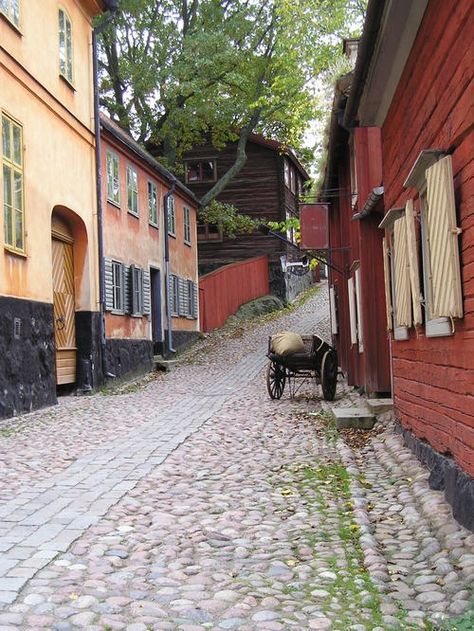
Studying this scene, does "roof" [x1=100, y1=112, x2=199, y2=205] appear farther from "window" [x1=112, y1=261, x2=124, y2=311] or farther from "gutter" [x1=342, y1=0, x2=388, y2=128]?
"gutter" [x1=342, y1=0, x2=388, y2=128]

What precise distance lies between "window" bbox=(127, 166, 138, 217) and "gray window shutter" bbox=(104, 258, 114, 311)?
9.15 ft

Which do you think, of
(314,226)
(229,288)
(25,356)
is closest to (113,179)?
(314,226)

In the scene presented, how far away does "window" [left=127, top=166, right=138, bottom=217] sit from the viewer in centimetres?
1940

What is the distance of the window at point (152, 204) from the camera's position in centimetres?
2169

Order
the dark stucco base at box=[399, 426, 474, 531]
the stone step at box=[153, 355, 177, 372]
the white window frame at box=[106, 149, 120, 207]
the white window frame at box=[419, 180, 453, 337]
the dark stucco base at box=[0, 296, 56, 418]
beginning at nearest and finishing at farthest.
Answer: the dark stucco base at box=[399, 426, 474, 531]
the white window frame at box=[419, 180, 453, 337]
the dark stucco base at box=[0, 296, 56, 418]
the white window frame at box=[106, 149, 120, 207]
the stone step at box=[153, 355, 177, 372]

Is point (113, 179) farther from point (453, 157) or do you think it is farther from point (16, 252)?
point (453, 157)

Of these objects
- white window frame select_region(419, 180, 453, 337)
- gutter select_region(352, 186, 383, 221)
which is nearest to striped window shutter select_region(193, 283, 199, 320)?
gutter select_region(352, 186, 383, 221)

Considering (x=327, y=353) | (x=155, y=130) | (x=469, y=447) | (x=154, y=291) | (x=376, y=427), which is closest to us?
(x=469, y=447)

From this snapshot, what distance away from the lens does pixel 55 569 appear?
14.1ft

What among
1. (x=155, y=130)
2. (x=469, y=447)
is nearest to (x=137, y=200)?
(x=155, y=130)

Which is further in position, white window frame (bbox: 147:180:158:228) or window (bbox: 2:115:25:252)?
white window frame (bbox: 147:180:158:228)

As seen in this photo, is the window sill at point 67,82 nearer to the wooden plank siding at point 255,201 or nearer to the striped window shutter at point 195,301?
the striped window shutter at point 195,301

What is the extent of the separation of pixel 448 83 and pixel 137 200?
50.8 ft

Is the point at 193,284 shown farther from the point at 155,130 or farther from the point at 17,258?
the point at 17,258
